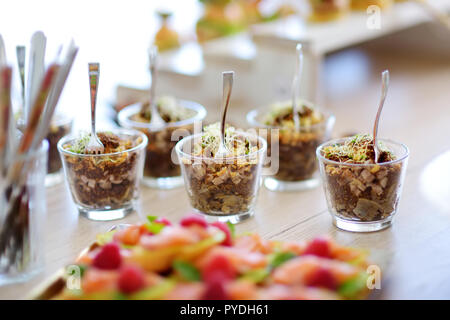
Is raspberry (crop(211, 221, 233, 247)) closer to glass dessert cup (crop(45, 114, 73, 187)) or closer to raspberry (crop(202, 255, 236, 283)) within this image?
raspberry (crop(202, 255, 236, 283))

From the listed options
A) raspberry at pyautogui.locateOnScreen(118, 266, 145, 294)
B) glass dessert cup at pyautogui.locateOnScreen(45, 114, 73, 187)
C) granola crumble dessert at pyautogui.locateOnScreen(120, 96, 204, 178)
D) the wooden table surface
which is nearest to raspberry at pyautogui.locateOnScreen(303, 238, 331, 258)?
the wooden table surface

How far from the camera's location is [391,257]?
0.95 metres

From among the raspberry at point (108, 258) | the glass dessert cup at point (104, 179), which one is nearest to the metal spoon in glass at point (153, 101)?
the glass dessert cup at point (104, 179)

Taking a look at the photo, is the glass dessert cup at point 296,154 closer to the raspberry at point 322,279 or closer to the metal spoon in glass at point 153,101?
the metal spoon in glass at point 153,101

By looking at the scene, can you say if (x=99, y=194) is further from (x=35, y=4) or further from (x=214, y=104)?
(x=35, y=4)

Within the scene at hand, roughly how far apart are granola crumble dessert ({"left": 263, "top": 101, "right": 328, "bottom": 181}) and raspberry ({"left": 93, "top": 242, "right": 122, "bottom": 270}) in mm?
525

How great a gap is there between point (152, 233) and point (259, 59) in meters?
1.17

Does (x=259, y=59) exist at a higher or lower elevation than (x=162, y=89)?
higher

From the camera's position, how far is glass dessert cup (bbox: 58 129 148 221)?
3.61 ft

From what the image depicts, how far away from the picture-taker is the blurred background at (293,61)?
1878 millimetres

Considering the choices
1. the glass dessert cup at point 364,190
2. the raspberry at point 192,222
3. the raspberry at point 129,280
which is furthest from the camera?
the glass dessert cup at point 364,190

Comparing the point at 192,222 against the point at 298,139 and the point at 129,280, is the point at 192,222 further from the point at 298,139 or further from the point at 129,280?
the point at 298,139

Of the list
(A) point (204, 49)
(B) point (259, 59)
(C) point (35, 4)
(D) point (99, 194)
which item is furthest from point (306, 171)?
(C) point (35, 4)

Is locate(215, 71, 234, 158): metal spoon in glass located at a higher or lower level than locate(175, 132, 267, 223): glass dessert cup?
higher
